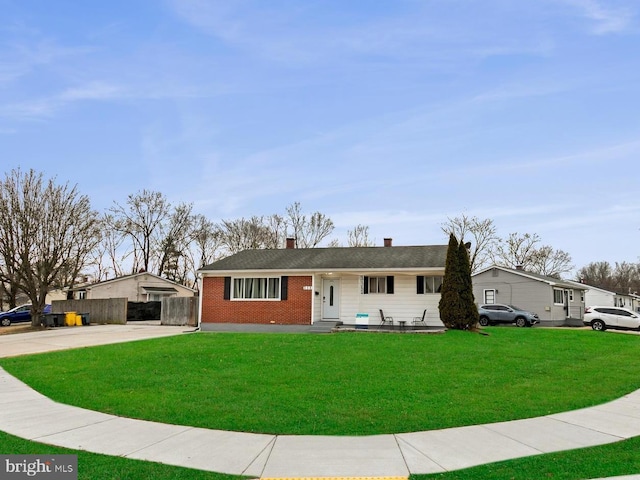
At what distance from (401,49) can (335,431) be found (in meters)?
12.8

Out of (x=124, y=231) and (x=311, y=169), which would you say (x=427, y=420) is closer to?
(x=311, y=169)

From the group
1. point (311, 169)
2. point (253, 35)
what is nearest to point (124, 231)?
point (311, 169)

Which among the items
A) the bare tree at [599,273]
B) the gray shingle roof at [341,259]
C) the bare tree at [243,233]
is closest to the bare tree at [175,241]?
Answer: the bare tree at [243,233]

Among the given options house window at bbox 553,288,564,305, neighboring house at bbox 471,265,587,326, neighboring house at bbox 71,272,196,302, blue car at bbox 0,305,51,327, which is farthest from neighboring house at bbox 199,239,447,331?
blue car at bbox 0,305,51,327

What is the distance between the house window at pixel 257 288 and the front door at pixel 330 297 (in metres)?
2.30

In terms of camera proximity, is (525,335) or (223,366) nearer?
(223,366)

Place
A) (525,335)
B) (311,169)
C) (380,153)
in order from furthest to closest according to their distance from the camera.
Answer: (311,169)
(380,153)
(525,335)

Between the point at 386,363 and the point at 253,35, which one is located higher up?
the point at 253,35

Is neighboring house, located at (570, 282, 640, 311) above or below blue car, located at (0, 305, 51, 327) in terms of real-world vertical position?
above

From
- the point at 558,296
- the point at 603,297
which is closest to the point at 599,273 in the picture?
the point at 603,297

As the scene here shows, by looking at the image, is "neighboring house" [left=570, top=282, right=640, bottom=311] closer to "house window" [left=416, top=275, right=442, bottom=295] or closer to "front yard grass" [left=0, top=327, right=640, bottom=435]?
"house window" [left=416, top=275, right=442, bottom=295]

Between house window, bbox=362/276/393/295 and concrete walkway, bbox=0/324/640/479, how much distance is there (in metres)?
14.6

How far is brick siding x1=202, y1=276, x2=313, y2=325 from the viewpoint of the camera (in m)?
23.1

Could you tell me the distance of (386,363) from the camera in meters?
12.2
